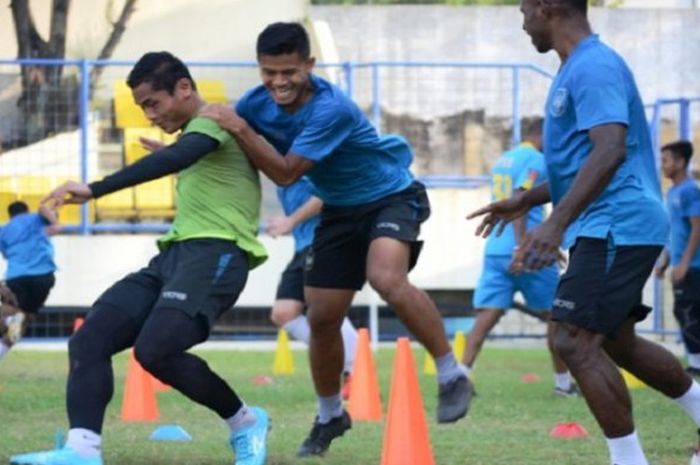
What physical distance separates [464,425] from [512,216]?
3315mm

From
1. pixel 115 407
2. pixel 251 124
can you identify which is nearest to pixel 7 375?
pixel 115 407

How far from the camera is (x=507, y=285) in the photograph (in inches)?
527

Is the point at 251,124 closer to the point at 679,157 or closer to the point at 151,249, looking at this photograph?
the point at 679,157

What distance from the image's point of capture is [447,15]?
2580 cm

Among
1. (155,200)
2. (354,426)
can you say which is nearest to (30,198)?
(155,200)

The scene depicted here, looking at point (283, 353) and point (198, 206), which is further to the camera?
point (283, 353)

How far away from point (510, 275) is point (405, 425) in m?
5.67

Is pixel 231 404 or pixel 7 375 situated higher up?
pixel 231 404

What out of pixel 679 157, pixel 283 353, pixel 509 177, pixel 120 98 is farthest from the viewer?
pixel 120 98

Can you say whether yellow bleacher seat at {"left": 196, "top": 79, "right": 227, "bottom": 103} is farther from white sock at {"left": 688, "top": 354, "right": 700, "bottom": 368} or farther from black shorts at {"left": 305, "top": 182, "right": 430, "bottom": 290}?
black shorts at {"left": 305, "top": 182, "right": 430, "bottom": 290}

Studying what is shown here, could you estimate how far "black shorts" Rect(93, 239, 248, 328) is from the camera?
7.46 m

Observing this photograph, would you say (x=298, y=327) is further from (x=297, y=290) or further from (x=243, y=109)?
(x=243, y=109)

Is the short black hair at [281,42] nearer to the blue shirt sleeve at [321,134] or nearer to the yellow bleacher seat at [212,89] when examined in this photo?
the blue shirt sleeve at [321,134]

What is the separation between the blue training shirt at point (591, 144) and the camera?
662 centimetres
